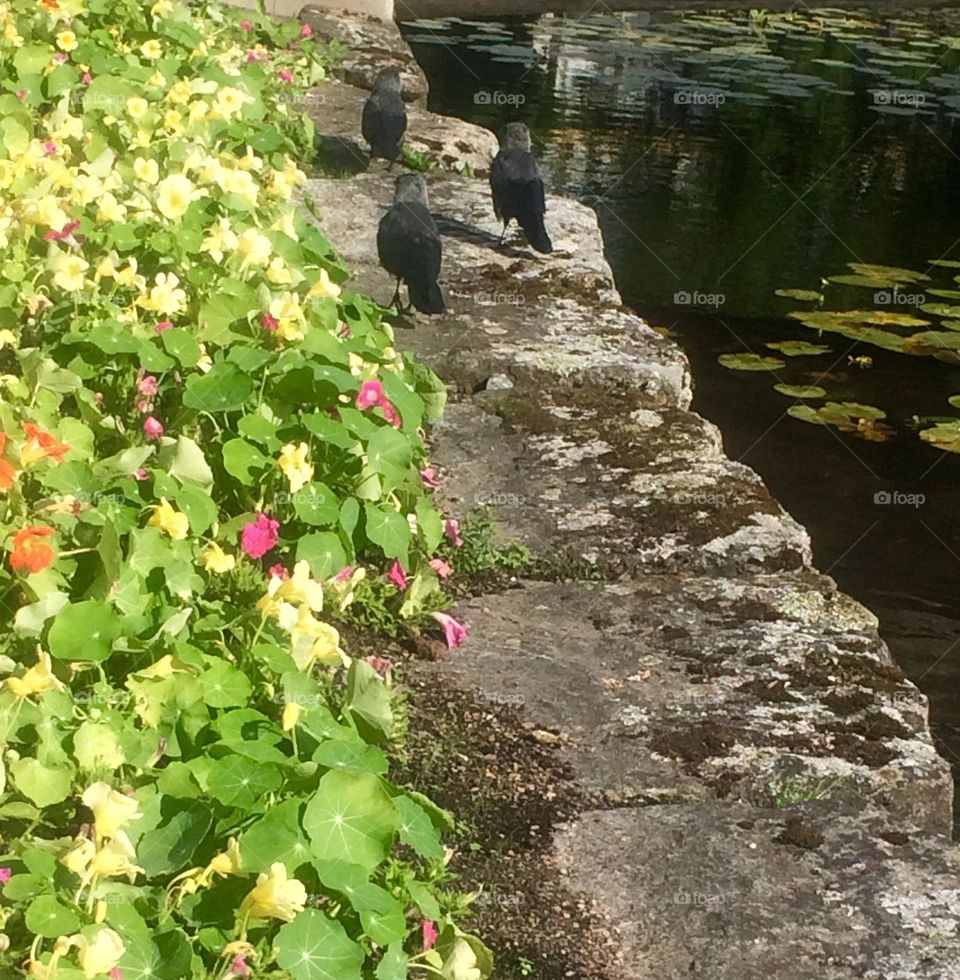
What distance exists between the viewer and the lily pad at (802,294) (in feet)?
25.2

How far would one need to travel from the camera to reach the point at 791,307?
7703 millimetres

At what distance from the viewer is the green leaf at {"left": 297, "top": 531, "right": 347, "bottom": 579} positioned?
258cm

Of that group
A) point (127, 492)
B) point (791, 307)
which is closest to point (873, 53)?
point (791, 307)

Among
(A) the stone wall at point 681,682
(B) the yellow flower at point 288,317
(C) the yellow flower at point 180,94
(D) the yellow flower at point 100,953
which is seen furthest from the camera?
(C) the yellow flower at point 180,94

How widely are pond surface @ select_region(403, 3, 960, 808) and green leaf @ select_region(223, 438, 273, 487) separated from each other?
2.23 meters

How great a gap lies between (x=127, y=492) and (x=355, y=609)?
1.55 ft

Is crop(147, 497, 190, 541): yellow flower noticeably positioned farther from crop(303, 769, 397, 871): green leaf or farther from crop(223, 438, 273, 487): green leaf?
crop(303, 769, 397, 871): green leaf

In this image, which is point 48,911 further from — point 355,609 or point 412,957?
point 355,609

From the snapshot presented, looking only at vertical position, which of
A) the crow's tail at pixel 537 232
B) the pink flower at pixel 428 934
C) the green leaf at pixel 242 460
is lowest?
the crow's tail at pixel 537 232

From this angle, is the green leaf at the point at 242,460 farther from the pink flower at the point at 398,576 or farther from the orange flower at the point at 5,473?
the orange flower at the point at 5,473

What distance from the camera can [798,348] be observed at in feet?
23.0

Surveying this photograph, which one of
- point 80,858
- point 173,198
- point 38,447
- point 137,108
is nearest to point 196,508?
point 38,447

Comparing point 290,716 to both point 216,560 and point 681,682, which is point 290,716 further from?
point 681,682

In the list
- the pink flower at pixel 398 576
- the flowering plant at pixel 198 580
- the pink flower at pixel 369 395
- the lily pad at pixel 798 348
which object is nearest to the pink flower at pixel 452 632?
the flowering plant at pixel 198 580
